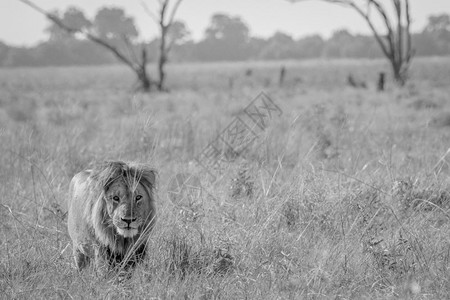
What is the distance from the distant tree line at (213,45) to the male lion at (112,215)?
167ft

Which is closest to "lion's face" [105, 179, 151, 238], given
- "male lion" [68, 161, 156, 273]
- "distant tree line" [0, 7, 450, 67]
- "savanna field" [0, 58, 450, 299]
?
"male lion" [68, 161, 156, 273]

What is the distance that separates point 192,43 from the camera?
7581cm

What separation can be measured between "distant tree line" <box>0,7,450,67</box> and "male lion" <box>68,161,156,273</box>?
50.8 meters

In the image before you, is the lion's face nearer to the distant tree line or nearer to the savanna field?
the savanna field

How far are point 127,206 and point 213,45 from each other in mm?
74563

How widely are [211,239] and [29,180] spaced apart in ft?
8.20

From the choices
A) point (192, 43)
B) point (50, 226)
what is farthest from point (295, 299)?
point (192, 43)

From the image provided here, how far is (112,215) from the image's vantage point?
2.97m

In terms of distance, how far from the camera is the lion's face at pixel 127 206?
290 cm

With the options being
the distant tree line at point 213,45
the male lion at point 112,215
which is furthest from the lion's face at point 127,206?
the distant tree line at point 213,45

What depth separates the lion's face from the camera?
2.90m

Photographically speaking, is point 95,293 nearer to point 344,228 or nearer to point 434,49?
point 344,228

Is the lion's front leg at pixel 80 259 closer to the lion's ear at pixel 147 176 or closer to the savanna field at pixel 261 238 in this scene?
the savanna field at pixel 261 238

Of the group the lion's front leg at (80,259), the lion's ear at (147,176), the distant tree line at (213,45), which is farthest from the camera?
the distant tree line at (213,45)
